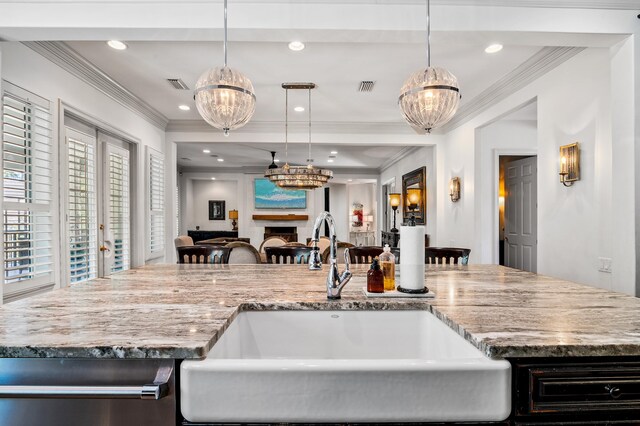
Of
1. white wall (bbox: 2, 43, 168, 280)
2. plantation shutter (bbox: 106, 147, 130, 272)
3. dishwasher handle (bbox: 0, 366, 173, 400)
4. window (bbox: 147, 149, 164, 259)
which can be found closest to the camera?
dishwasher handle (bbox: 0, 366, 173, 400)

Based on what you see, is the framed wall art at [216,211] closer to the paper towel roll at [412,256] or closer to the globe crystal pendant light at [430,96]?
the globe crystal pendant light at [430,96]

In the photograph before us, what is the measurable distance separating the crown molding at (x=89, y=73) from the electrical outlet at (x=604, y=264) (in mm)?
4436

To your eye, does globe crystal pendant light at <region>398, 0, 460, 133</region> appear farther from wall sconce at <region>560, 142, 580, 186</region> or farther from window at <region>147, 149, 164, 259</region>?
window at <region>147, 149, 164, 259</region>

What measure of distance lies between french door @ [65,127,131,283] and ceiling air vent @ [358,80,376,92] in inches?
111

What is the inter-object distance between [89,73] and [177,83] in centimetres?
80

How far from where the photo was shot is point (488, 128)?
4.52 metres

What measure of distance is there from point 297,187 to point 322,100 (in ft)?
4.68

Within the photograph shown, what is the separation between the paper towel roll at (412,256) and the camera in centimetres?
136

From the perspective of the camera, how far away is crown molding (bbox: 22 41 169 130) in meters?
2.80

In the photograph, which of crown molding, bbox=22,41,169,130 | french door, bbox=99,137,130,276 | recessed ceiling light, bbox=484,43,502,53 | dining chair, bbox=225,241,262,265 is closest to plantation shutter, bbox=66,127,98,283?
french door, bbox=99,137,130,276


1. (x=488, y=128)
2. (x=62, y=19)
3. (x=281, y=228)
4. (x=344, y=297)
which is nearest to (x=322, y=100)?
(x=488, y=128)

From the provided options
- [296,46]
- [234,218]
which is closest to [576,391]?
[296,46]

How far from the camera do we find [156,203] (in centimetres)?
499

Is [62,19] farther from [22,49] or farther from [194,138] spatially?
[194,138]
